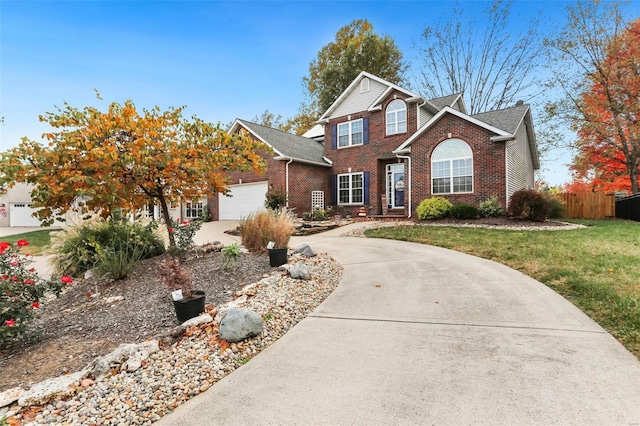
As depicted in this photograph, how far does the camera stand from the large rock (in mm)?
3032

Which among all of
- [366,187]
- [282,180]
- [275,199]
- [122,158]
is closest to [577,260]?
[122,158]

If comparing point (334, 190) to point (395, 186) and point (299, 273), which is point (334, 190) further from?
point (299, 273)

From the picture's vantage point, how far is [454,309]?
3852 mm

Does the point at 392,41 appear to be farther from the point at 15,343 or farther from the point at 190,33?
the point at 15,343

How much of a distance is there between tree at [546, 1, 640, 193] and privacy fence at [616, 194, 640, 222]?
7.38 feet

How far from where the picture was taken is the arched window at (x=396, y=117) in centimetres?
1583

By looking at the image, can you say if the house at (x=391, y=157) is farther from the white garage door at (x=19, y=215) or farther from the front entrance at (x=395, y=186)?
the white garage door at (x=19, y=215)

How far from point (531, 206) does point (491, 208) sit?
4.19 ft

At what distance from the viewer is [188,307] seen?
11.2 ft

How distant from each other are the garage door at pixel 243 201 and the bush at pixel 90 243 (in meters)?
10.4

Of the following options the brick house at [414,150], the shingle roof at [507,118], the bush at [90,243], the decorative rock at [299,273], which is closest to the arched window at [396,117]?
the brick house at [414,150]

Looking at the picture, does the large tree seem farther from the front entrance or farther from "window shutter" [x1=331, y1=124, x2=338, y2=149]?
the front entrance

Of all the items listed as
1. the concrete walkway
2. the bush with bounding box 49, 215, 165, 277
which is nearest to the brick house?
the concrete walkway

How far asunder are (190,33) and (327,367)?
10540 mm
